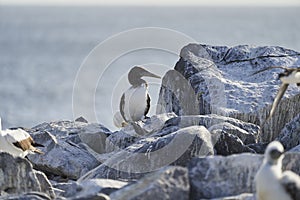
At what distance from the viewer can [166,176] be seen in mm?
9141

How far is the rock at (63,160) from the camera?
42.3ft

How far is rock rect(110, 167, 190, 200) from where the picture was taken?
9.03 m

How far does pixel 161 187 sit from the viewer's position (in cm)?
906

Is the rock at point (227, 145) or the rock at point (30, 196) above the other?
the rock at point (227, 145)

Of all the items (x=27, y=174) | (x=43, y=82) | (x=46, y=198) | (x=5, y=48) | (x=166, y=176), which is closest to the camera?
(x=166, y=176)

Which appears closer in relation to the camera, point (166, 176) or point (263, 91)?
point (166, 176)

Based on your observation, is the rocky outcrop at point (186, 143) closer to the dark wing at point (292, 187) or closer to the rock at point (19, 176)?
the rock at point (19, 176)

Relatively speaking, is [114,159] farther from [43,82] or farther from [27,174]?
[43,82]

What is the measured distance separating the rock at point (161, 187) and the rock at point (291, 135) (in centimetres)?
393

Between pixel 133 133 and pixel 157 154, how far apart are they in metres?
2.14

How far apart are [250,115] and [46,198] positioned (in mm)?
5176

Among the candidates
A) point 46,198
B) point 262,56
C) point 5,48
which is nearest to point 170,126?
point 262,56

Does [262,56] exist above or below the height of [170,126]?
Answer: above

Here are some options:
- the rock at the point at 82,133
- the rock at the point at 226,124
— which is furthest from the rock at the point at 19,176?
the rock at the point at 82,133
